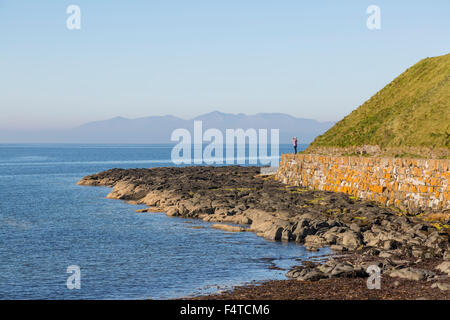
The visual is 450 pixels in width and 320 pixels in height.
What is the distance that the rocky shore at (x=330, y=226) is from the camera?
20.8m

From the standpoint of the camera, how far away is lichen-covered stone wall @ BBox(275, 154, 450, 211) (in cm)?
3275

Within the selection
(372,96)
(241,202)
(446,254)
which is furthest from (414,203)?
(372,96)

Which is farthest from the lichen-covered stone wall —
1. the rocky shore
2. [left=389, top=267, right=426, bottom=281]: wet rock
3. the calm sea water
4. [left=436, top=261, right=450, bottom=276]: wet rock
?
[left=389, top=267, right=426, bottom=281]: wet rock

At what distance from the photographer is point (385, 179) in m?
37.7

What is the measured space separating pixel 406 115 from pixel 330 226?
20.8 m

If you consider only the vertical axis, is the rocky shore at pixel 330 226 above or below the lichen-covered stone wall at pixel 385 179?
below

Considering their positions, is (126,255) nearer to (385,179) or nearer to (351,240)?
(351,240)

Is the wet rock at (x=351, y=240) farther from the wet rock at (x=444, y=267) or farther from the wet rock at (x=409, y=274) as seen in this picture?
the wet rock at (x=409, y=274)

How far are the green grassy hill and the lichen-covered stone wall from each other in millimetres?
4769

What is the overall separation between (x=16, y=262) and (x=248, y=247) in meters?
11.9

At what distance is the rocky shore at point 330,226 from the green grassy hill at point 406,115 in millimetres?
7445

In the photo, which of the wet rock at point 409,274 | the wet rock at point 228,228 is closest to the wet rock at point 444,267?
the wet rock at point 409,274

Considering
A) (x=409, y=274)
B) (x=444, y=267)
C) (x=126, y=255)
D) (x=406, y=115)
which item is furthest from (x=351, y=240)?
(x=406, y=115)
